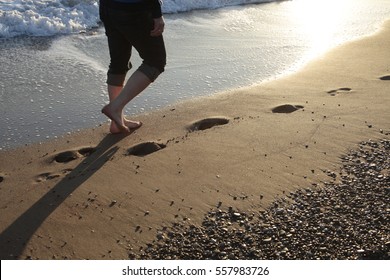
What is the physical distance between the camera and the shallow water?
181 inches

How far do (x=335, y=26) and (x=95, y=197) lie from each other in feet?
18.1

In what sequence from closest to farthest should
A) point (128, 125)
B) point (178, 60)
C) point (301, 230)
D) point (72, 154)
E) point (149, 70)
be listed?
point (301, 230) < point (72, 154) < point (149, 70) < point (128, 125) < point (178, 60)

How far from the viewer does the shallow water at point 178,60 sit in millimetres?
4594

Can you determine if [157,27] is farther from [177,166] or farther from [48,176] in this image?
[48,176]

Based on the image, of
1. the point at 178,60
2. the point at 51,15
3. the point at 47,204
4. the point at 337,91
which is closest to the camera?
the point at 47,204

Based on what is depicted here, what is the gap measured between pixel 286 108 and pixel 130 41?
1.42 meters

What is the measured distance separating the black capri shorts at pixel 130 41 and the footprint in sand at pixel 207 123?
1.79 feet

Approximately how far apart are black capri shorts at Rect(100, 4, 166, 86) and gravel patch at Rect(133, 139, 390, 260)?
145 centimetres

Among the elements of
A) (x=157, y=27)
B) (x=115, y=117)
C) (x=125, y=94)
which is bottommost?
(x=115, y=117)

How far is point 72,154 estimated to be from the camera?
383 cm

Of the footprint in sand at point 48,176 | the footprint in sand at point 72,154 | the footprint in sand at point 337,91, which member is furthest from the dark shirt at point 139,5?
the footprint in sand at point 337,91

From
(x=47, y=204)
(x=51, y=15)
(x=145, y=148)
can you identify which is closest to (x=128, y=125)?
(x=145, y=148)

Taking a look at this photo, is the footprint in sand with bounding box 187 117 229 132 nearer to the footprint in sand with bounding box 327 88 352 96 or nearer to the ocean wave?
the footprint in sand with bounding box 327 88 352 96
